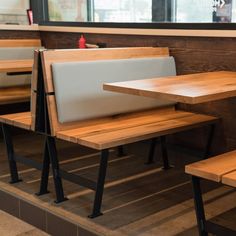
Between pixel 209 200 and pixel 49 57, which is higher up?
pixel 49 57

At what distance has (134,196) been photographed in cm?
289

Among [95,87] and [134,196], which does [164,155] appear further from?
[95,87]

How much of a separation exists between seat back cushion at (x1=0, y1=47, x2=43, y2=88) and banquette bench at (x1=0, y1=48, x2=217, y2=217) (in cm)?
116

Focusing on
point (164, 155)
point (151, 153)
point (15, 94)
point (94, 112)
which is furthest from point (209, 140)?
point (15, 94)

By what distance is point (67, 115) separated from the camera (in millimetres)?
2816

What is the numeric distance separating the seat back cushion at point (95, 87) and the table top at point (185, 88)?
353 millimetres

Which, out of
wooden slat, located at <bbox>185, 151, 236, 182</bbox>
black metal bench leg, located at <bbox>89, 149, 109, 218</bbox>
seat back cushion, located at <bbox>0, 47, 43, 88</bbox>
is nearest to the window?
seat back cushion, located at <bbox>0, 47, 43, 88</bbox>

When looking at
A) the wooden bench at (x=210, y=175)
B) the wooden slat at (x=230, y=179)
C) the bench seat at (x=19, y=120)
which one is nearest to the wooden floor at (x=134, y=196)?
the wooden bench at (x=210, y=175)

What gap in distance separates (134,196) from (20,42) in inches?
89.1

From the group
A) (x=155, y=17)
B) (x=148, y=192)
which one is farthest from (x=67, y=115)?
(x=155, y=17)

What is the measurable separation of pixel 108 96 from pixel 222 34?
0.91 m

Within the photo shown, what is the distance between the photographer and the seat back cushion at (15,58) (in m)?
4.27

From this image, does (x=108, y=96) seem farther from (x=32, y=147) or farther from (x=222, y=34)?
(x=32, y=147)

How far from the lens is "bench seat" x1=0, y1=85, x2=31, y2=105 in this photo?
3828 mm
